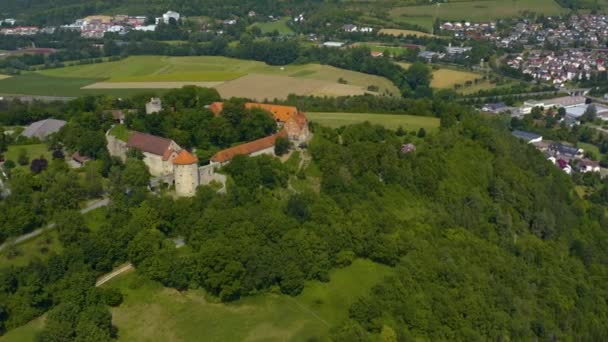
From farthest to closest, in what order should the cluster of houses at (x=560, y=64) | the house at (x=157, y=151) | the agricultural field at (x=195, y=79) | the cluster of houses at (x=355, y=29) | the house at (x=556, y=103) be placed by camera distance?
the cluster of houses at (x=355, y=29) < the cluster of houses at (x=560, y=64) < the house at (x=556, y=103) < the agricultural field at (x=195, y=79) < the house at (x=157, y=151)

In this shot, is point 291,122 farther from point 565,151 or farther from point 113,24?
point 113,24

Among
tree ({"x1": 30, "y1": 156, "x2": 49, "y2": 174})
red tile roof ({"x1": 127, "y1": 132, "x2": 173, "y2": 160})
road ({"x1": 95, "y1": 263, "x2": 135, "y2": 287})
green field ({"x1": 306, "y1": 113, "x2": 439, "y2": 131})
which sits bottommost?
road ({"x1": 95, "y1": 263, "x2": 135, "y2": 287})

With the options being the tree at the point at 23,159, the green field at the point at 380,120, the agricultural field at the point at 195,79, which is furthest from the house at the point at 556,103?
the tree at the point at 23,159

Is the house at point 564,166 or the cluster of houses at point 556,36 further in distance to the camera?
the cluster of houses at point 556,36

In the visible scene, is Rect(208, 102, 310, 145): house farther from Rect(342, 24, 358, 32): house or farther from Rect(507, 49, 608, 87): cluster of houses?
Rect(342, 24, 358, 32): house

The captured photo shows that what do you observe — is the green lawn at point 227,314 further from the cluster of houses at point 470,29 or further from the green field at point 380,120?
the cluster of houses at point 470,29

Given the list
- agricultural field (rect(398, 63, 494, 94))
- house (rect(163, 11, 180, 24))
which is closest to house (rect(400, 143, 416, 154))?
agricultural field (rect(398, 63, 494, 94))
